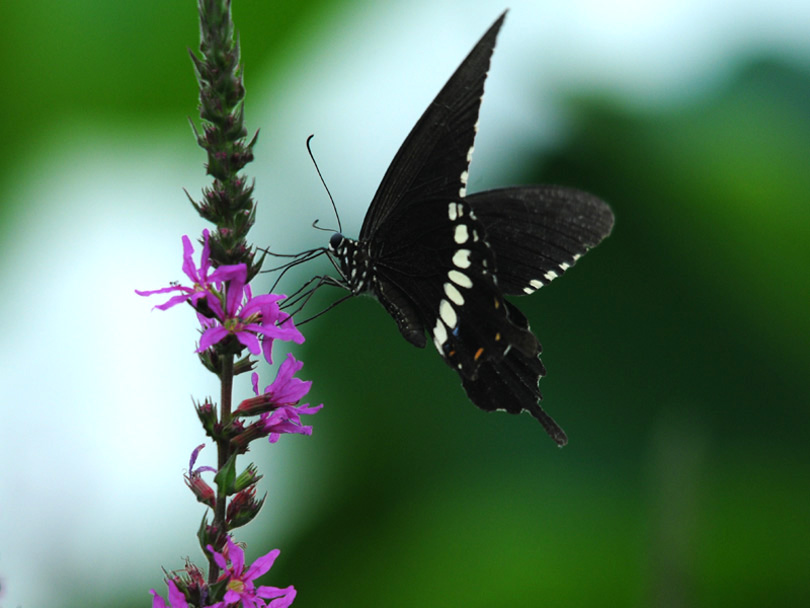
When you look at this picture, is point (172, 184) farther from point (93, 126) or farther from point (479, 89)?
point (479, 89)

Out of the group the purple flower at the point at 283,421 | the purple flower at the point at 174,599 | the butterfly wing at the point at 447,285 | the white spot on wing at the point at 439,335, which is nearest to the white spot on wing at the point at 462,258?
the butterfly wing at the point at 447,285

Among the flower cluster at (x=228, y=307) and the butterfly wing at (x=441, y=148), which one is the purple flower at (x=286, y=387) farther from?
the butterfly wing at (x=441, y=148)

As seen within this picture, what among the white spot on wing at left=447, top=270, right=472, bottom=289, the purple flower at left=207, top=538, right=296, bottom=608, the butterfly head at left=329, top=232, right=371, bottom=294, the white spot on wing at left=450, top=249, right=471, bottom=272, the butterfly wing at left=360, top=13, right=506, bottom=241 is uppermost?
the butterfly wing at left=360, top=13, right=506, bottom=241

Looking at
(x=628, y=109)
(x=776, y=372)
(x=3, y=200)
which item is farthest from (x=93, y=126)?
(x=776, y=372)

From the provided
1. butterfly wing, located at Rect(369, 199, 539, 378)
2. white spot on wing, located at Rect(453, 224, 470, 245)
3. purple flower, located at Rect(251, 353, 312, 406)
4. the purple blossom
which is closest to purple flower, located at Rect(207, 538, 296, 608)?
the purple blossom

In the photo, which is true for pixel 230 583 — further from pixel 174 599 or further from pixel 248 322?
pixel 248 322

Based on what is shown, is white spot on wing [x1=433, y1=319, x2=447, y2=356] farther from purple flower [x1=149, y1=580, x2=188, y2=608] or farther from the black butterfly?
purple flower [x1=149, y1=580, x2=188, y2=608]
